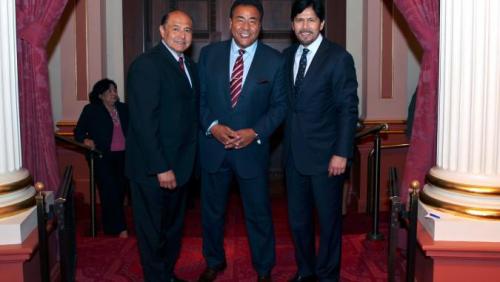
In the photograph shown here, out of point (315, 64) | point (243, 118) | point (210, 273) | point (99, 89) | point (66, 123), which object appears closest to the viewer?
point (315, 64)

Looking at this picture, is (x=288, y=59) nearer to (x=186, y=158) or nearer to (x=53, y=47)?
(x=186, y=158)

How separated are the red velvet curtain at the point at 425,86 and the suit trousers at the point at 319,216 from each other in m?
0.62

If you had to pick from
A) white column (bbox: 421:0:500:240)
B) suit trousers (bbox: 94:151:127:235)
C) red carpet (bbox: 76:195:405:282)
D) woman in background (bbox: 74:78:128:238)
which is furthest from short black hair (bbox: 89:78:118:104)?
white column (bbox: 421:0:500:240)

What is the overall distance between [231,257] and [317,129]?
145 cm

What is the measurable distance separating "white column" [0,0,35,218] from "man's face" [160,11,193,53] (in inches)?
32.9

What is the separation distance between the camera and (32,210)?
3.27m

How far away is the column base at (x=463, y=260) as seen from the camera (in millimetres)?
2947

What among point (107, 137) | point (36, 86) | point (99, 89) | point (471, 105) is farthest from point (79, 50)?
point (471, 105)

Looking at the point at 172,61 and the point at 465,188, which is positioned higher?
the point at 172,61

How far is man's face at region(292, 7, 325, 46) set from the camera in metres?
3.55

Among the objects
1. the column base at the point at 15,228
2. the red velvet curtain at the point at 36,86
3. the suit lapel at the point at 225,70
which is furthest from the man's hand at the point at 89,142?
the column base at the point at 15,228

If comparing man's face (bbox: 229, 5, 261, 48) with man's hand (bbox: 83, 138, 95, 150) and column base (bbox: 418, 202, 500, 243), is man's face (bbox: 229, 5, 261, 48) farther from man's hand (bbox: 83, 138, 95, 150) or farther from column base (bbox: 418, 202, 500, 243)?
man's hand (bbox: 83, 138, 95, 150)

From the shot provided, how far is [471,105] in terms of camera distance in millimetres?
3055

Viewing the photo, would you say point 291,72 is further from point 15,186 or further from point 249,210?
point 15,186
